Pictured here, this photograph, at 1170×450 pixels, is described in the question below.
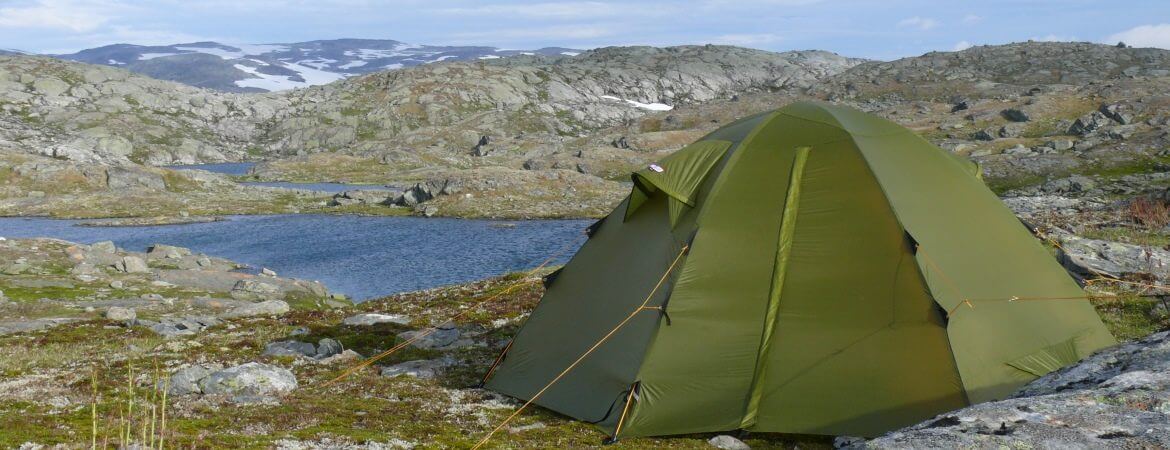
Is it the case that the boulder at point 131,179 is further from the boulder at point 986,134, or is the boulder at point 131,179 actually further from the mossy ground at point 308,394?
the boulder at point 986,134

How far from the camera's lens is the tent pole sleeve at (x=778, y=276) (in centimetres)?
1314

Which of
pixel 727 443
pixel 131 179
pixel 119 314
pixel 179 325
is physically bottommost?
pixel 131 179

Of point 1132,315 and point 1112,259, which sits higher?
point 1112,259

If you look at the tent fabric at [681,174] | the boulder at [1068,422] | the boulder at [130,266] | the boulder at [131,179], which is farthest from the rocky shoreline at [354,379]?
the boulder at [131,179]

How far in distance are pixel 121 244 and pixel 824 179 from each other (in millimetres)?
81047

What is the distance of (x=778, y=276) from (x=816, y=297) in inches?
29.9

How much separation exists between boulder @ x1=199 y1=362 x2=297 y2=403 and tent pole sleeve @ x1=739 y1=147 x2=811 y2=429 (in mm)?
10452

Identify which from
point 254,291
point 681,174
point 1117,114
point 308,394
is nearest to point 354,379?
point 308,394

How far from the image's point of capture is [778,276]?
536 inches

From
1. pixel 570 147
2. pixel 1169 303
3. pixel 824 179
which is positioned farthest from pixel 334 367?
pixel 570 147

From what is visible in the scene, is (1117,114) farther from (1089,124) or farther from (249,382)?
(249,382)

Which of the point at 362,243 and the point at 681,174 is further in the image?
the point at 362,243

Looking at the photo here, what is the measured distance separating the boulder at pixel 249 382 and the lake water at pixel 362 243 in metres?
34.6

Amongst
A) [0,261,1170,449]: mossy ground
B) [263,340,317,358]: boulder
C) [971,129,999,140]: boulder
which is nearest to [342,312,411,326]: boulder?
[0,261,1170,449]: mossy ground
